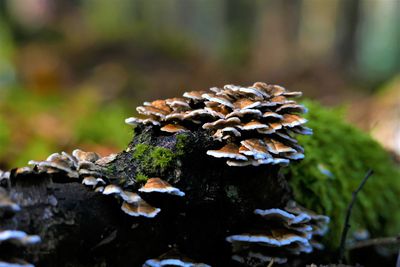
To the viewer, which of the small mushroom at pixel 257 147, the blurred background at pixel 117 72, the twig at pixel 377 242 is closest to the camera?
the small mushroom at pixel 257 147

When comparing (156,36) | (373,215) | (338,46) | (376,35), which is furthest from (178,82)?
(376,35)

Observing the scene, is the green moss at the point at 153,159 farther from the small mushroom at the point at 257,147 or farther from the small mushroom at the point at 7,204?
the small mushroom at the point at 7,204

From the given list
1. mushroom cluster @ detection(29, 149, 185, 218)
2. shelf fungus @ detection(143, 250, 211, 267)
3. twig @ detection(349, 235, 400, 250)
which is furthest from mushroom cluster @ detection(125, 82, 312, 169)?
twig @ detection(349, 235, 400, 250)

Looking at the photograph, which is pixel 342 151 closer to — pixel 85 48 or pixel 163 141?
pixel 163 141

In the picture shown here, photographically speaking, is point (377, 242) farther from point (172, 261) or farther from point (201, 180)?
point (172, 261)

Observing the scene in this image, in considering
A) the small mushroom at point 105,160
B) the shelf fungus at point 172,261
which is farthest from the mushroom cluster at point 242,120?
the shelf fungus at point 172,261

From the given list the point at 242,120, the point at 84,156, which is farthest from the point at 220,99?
the point at 84,156

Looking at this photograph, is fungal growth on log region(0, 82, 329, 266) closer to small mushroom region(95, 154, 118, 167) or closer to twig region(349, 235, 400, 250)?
small mushroom region(95, 154, 118, 167)
